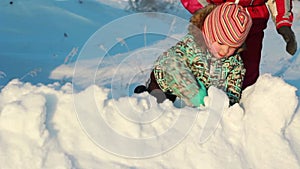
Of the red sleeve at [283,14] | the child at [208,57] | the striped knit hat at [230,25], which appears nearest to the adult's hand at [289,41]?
the red sleeve at [283,14]

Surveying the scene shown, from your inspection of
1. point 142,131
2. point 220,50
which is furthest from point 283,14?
point 142,131

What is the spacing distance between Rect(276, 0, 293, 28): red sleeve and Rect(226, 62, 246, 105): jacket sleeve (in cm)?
52

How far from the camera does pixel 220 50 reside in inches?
111

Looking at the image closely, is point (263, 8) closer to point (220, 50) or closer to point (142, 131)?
point (220, 50)

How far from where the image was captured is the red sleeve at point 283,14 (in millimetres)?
3256

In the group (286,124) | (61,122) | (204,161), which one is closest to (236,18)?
(286,124)

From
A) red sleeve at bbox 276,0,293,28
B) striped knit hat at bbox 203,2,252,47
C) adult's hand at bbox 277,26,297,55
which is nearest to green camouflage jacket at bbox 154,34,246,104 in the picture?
striped knit hat at bbox 203,2,252,47

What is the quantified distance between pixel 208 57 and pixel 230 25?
0.28 meters

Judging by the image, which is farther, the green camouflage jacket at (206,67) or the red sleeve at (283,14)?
the red sleeve at (283,14)

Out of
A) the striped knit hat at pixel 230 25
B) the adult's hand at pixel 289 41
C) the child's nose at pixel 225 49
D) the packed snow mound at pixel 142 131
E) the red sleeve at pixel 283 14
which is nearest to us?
the packed snow mound at pixel 142 131

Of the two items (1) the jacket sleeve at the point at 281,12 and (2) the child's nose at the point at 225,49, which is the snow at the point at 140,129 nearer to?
(2) the child's nose at the point at 225,49

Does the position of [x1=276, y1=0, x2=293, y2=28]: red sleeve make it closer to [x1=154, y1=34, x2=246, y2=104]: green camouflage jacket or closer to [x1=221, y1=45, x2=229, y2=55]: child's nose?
[x1=154, y1=34, x2=246, y2=104]: green camouflage jacket

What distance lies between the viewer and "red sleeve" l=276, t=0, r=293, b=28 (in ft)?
10.7

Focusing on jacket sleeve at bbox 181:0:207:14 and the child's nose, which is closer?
the child's nose
